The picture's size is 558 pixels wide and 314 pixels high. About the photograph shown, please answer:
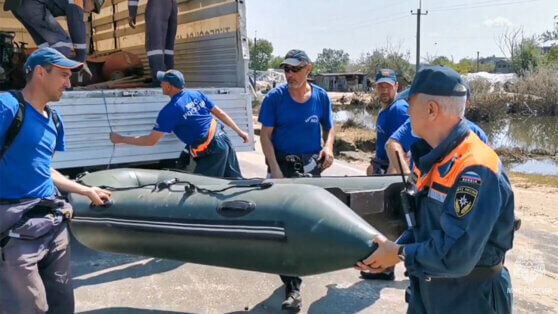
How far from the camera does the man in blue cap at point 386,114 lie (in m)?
3.49

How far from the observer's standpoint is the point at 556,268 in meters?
4.04

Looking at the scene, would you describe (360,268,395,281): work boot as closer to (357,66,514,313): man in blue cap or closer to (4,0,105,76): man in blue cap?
(357,66,514,313): man in blue cap

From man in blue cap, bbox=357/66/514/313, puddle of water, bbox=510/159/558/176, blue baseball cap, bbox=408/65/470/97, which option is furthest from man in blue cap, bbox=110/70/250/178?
puddle of water, bbox=510/159/558/176

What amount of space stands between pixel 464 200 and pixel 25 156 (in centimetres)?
172

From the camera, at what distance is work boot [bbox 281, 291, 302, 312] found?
3.05 meters

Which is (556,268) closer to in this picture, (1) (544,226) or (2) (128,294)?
(1) (544,226)

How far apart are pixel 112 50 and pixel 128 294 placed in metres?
5.34

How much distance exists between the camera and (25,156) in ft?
6.95

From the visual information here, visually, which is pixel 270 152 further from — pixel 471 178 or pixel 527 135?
pixel 527 135

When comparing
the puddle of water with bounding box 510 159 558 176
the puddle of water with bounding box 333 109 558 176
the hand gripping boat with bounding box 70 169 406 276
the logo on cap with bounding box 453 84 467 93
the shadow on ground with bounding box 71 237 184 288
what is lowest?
the puddle of water with bounding box 510 159 558 176

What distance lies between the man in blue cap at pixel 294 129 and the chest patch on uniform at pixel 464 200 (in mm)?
1910

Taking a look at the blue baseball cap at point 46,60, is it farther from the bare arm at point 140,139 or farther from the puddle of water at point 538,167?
the puddle of water at point 538,167

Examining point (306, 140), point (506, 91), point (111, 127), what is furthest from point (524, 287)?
point (506, 91)

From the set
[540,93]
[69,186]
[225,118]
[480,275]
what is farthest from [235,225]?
[540,93]
